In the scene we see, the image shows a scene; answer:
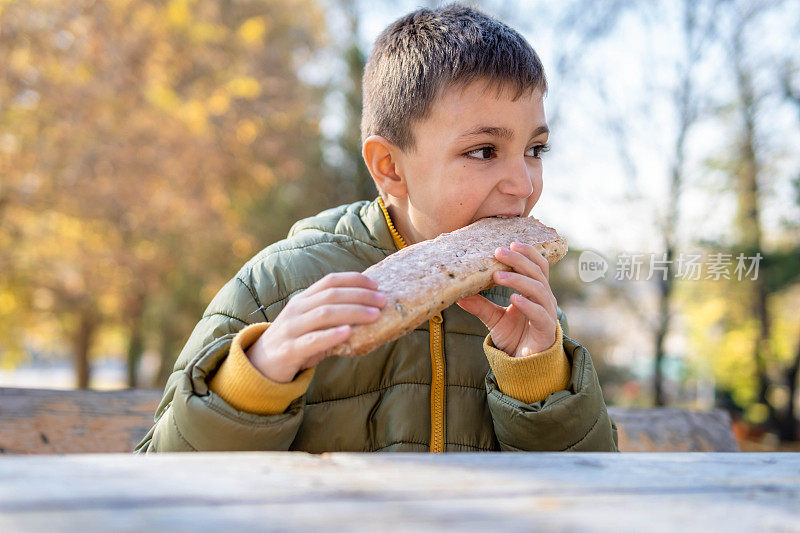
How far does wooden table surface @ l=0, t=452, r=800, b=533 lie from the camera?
2.63ft

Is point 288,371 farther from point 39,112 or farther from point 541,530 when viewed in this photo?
point 39,112

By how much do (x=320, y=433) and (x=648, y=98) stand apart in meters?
10.2

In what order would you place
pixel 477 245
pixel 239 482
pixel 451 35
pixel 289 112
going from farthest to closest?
pixel 289 112 < pixel 451 35 < pixel 477 245 < pixel 239 482

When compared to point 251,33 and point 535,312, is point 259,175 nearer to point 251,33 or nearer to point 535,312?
point 251,33

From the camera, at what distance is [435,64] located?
2279mm

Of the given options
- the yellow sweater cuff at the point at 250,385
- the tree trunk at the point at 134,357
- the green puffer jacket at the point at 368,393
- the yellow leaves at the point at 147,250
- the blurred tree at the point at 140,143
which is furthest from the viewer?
the tree trunk at the point at 134,357

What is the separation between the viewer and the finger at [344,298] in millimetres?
1581

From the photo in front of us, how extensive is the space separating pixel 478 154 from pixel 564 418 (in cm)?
86

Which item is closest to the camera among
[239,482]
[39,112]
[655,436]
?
[239,482]

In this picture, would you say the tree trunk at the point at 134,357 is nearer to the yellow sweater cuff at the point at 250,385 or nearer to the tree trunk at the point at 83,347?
the tree trunk at the point at 83,347

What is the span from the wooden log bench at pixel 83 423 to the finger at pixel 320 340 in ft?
4.57

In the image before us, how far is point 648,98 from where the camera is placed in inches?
424

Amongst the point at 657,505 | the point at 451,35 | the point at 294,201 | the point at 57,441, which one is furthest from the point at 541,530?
the point at 294,201

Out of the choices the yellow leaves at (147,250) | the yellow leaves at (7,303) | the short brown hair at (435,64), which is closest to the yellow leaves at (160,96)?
the yellow leaves at (147,250)
